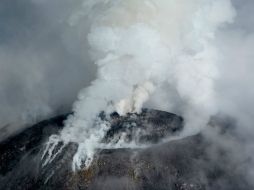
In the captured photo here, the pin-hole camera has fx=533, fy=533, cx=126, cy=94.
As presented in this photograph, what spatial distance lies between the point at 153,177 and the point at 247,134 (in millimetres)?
17968

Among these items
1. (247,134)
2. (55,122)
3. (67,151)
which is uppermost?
(247,134)

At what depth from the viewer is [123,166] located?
56312 mm

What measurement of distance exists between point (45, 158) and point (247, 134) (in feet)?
86.5

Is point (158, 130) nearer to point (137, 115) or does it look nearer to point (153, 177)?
point (137, 115)

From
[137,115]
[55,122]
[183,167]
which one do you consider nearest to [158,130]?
[137,115]

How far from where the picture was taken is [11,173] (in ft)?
180

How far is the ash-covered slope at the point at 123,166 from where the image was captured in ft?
177

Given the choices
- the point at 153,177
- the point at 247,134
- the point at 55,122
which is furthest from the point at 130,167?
the point at 247,134

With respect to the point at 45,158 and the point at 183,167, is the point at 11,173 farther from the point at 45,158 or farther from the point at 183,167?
the point at 183,167

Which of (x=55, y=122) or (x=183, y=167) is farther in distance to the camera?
(x=55, y=122)

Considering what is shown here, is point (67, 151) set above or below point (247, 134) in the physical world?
below

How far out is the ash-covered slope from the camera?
5388 cm

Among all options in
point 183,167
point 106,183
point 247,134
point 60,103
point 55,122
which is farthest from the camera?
point 60,103

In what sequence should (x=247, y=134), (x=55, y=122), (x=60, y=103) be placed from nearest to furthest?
(x=55, y=122) < (x=247, y=134) < (x=60, y=103)
